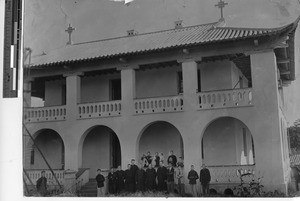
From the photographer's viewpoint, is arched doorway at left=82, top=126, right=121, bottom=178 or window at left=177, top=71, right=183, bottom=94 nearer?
window at left=177, top=71, right=183, bottom=94

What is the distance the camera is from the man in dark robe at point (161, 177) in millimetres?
4654

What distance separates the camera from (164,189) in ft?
15.3

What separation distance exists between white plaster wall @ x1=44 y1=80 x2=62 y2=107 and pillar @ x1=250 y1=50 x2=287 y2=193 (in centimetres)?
212

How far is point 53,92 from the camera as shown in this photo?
16.8 ft

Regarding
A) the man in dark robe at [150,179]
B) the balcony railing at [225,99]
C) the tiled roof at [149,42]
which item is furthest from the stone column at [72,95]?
the balcony railing at [225,99]

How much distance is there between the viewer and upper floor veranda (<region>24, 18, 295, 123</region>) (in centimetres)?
445

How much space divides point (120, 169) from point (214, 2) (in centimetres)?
198

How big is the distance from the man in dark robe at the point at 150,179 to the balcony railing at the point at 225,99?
82cm

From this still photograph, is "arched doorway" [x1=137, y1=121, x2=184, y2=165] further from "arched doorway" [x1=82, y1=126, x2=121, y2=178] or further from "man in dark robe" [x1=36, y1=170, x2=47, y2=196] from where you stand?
"man in dark robe" [x1=36, y1=170, x2=47, y2=196]

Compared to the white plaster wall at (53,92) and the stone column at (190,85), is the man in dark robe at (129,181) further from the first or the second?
the white plaster wall at (53,92)

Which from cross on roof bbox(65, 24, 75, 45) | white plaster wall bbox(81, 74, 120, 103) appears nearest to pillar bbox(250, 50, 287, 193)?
white plaster wall bbox(81, 74, 120, 103)

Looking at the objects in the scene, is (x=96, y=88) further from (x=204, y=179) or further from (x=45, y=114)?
(x=204, y=179)

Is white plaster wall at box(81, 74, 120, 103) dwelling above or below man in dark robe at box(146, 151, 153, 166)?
above

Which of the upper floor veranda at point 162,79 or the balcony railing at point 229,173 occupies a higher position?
the upper floor veranda at point 162,79
